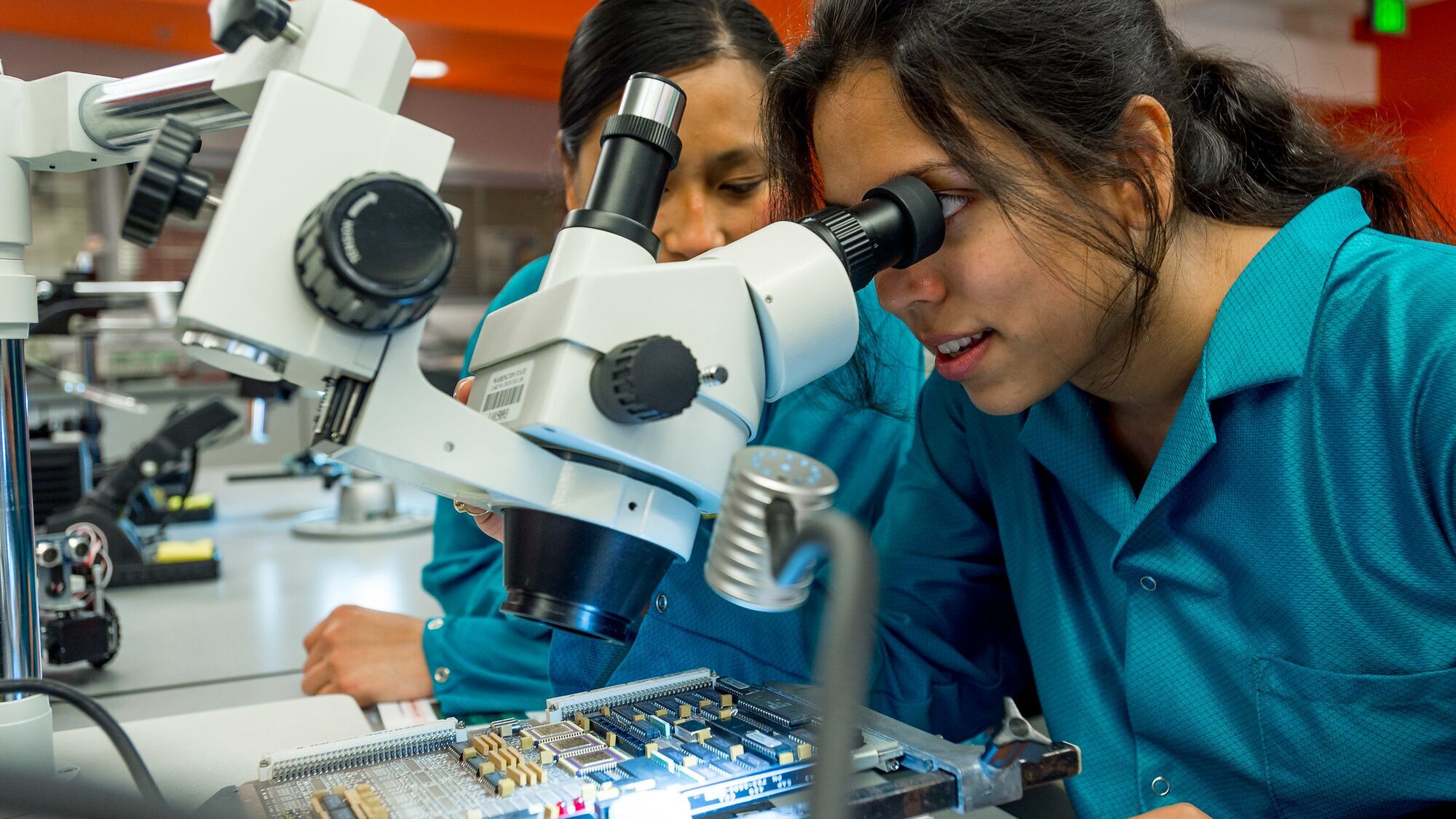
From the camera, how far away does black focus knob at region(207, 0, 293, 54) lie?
53 cm

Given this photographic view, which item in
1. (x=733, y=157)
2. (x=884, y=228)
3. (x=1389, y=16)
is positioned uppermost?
(x=1389, y=16)

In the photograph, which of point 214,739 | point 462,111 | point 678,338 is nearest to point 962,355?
point 678,338

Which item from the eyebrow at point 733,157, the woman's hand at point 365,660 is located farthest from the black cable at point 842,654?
the woman's hand at point 365,660

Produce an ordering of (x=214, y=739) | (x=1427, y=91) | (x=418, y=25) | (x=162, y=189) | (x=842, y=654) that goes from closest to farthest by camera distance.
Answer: (x=842, y=654), (x=162, y=189), (x=214, y=739), (x=1427, y=91), (x=418, y=25)

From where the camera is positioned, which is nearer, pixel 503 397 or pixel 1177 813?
pixel 503 397

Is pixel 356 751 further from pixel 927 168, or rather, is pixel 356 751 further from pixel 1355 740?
pixel 1355 740

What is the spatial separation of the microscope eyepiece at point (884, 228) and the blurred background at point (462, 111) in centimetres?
37

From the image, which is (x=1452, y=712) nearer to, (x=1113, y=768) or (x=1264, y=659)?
(x=1264, y=659)

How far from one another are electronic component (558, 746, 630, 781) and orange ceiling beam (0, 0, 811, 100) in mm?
3160

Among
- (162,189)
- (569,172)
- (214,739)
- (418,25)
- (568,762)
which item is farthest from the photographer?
(418,25)

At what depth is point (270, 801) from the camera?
0.59 metres

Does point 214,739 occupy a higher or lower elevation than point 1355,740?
lower

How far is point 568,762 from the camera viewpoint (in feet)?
2.06

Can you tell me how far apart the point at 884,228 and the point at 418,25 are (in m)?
3.64
